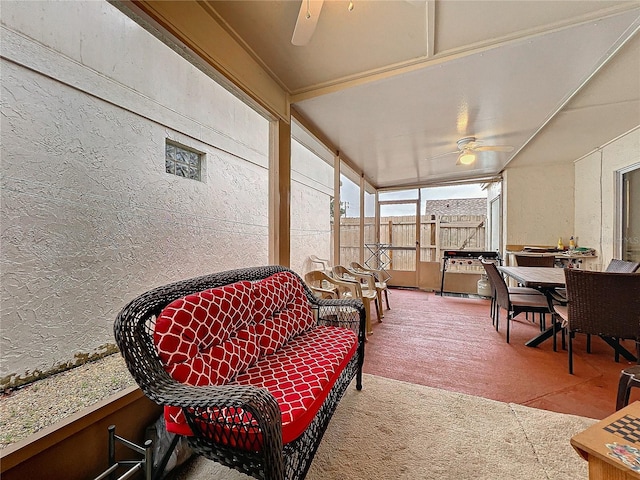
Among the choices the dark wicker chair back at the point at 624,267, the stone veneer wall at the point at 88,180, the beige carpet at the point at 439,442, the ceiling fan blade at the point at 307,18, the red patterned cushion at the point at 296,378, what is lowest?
the beige carpet at the point at 439,442

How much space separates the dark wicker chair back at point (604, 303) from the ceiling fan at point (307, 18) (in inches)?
97.0

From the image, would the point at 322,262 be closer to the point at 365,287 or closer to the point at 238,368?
the point at 365,287

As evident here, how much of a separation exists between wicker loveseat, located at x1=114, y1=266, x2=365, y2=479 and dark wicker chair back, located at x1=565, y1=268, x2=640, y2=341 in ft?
5.83

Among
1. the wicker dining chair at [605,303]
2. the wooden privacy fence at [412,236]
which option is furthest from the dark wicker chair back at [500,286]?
the wooden privacy fence at [412,236]

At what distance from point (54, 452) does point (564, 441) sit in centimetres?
242

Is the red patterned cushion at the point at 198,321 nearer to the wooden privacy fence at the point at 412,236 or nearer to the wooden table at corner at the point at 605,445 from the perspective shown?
the wooden table at corner at the point at 605,445

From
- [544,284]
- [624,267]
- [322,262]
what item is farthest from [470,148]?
[322,262]

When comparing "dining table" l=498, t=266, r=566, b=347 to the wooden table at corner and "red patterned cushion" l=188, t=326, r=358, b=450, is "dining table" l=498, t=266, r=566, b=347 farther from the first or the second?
"red patterned cushion" l=188, t=326, r=358, b=450

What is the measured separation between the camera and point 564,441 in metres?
1.48

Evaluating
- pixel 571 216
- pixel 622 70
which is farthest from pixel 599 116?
pixel 571 216

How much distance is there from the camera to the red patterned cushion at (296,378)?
3.29 feet

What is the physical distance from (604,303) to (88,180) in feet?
11.3

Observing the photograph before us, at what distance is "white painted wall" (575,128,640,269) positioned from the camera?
3.38 metres

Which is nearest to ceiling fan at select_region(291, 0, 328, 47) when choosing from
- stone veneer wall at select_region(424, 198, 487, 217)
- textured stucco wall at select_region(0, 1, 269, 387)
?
textured stucco wall at select_region(0, 1, 269, 387)
